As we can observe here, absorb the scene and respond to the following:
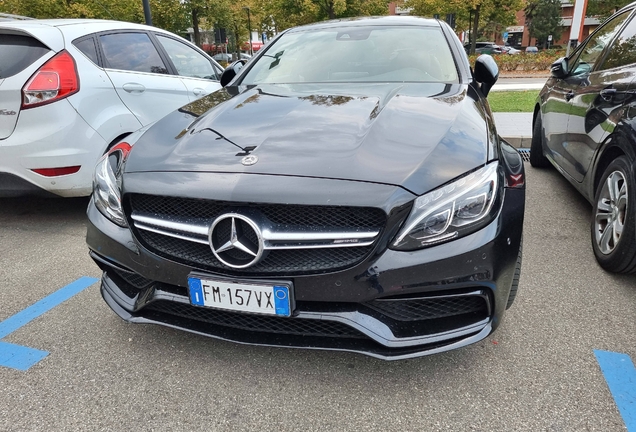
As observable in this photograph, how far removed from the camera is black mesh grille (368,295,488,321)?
1.74 m

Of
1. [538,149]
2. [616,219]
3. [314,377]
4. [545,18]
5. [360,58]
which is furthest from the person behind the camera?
[545,18]

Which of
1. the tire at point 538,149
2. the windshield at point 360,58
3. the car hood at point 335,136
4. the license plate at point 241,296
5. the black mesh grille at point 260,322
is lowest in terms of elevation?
the tire at point 538,149

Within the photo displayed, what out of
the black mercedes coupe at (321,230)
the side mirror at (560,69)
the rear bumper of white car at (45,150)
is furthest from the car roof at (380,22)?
the rear bumper of white car at (45,150)

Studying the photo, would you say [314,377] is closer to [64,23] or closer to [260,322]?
[260,322]

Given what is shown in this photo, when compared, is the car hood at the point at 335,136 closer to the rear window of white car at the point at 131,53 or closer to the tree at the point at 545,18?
the rear window of white car at the point at 131,53

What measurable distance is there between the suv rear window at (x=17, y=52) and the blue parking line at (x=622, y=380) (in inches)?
154

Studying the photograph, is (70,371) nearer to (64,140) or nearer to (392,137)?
(392,137)

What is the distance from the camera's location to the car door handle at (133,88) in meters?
3.94

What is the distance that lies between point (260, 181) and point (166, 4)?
2817 centimetres

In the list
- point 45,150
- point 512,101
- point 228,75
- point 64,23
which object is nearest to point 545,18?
point 512,101

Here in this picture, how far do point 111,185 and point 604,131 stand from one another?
2861mm

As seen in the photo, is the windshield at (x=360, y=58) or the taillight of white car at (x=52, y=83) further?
the taillight of white car at (x=52, y=83)


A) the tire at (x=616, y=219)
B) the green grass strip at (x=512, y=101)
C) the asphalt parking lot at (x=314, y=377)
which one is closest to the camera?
the asphalt parking lot at (x=314, y=377)

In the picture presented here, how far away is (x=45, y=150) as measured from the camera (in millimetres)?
3418
